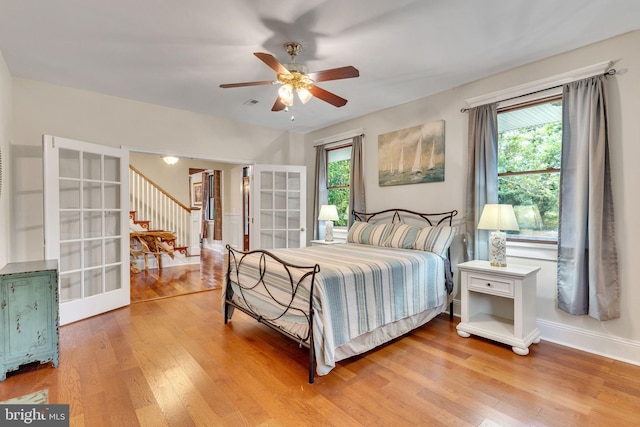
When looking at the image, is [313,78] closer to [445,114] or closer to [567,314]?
[445,114]

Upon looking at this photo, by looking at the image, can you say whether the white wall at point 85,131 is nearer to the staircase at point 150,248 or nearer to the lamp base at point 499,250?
the staircase at point 150,248

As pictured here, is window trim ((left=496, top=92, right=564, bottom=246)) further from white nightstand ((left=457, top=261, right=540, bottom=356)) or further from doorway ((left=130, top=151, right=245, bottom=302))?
doorway ((left=130, top=151, right=245, bottom=302))

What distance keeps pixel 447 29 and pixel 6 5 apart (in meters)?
3.22

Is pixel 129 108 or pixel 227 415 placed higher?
pixel 129 108

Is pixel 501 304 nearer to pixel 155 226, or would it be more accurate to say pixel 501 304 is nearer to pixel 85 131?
pixel 85 131

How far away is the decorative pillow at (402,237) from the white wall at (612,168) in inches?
21.0

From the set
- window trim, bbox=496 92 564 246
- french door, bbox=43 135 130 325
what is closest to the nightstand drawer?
window trim, bbox=496 92 564 246

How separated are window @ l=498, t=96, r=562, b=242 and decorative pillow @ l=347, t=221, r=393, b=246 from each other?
50.7 inches

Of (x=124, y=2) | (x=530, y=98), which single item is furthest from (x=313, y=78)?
(x=530, y=98)

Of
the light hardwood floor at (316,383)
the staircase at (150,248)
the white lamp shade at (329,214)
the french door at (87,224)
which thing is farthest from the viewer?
the staircase at (150,248)

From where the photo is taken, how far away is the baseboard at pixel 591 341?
245cm

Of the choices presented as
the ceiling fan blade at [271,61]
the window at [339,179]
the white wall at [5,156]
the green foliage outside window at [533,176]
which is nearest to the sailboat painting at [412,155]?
the green foliage outside window at [533,176]

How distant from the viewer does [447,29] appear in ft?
7.97

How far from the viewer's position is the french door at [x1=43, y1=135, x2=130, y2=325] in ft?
10.3
